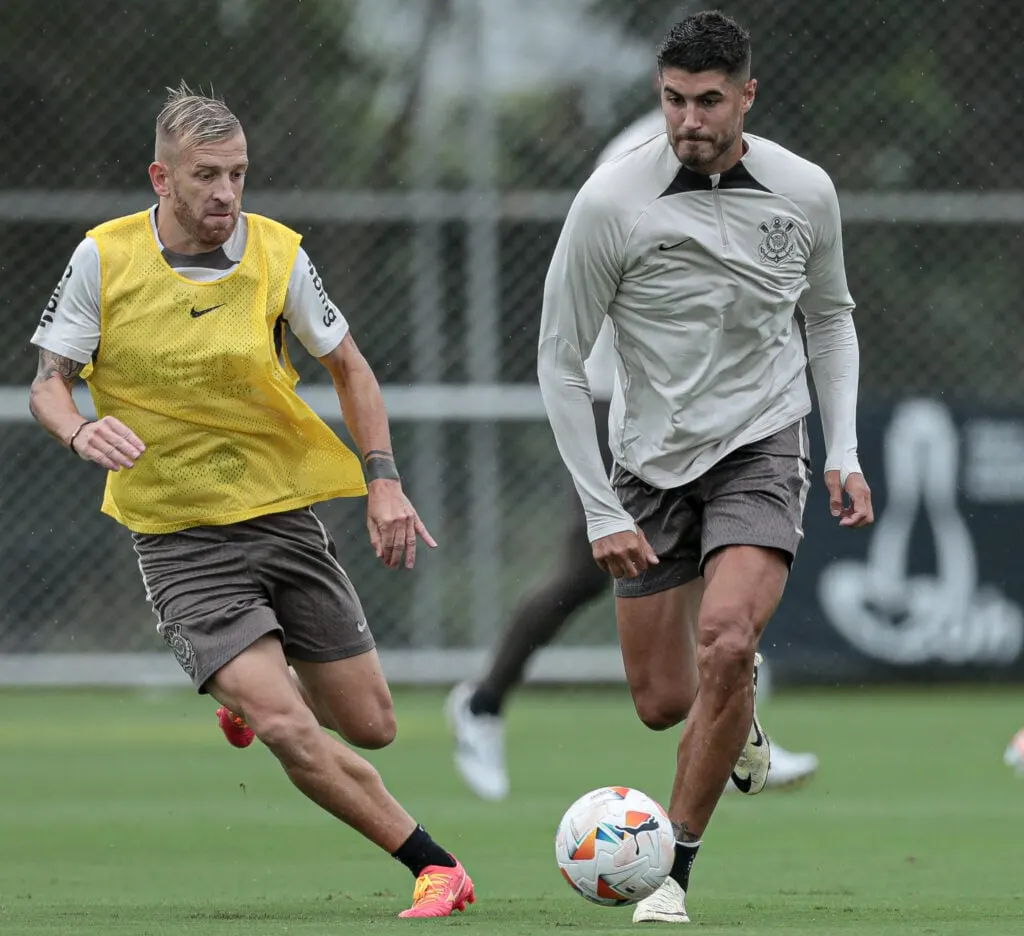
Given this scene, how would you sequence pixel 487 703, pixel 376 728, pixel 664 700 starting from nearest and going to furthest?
pixel 376 728 < pixel 664 700 < pixel 487 703

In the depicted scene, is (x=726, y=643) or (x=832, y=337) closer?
(x=726, y=643)

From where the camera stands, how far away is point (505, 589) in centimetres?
1262

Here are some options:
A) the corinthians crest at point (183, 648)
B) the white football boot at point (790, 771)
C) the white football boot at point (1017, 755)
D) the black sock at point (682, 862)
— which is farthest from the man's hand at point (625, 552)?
the white football boot at point (1017, 755)

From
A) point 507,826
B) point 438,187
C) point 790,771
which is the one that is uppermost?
point 438,187

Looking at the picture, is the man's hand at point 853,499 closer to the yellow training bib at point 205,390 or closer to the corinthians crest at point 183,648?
the yellow training bib at point 205,390

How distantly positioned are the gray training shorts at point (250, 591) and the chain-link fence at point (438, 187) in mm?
6447

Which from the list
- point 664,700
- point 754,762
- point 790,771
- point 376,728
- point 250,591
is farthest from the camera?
point 790,771

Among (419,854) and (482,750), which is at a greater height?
(419,854)

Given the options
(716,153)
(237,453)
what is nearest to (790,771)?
(237,453)

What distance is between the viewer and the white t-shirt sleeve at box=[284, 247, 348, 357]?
235 inches

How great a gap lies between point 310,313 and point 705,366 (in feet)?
3.53

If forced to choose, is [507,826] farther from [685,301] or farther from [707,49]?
[707,49]

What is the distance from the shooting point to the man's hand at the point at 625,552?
5691 millimetres

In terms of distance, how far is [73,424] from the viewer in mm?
5625
